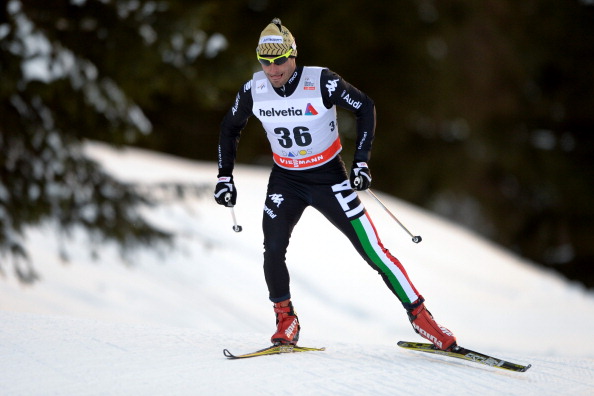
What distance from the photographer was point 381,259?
510 cm

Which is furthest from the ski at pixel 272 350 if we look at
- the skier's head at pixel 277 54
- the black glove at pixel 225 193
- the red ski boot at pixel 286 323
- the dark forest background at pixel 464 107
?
the dark forest background at pixel 464 107

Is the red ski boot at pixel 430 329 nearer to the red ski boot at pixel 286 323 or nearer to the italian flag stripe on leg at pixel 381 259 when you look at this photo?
the italian flag stripe on leg at pixel 381 259

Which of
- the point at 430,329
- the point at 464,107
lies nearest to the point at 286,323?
the point at 430,329

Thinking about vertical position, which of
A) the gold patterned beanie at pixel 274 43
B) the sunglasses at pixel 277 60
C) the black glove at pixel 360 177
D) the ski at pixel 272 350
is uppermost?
the gold patterned beanie at pixel 274 43

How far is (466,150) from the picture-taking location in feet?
70.6

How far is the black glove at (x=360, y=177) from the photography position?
16.0ft

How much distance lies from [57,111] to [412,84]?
12.0 m

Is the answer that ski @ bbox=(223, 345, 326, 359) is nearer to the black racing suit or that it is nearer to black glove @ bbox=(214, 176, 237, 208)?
the black racing suit

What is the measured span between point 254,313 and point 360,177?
527cm

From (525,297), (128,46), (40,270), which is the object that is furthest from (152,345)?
(525,297)

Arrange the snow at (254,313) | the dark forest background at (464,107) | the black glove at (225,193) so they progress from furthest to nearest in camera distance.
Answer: the dark forest background at (464,107), the black glove at (225,193), the snow at (254,313)

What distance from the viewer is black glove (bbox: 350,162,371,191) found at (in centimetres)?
489

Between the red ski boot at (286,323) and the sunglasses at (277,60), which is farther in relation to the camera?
the red ski boot at (286,323)

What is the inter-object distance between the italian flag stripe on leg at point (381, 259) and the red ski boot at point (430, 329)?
9cm
